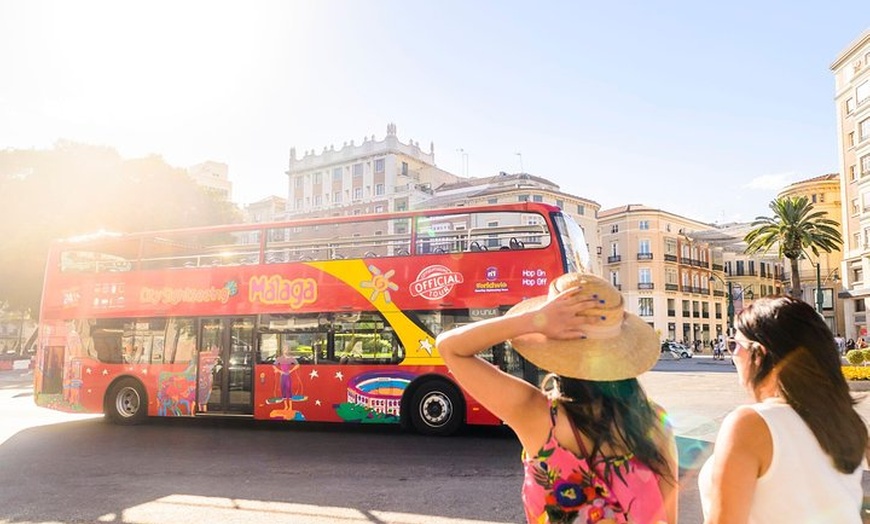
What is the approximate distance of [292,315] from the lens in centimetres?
1149

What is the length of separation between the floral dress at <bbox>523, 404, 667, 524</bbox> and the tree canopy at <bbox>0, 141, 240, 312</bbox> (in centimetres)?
3370

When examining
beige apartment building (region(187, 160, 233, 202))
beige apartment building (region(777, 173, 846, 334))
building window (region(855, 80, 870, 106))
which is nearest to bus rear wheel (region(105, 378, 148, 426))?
building window (region(855, 80, 870, 106))

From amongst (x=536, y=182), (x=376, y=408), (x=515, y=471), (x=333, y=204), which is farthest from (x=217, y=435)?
(x=333, y=204)

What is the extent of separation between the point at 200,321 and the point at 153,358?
4.54 ft

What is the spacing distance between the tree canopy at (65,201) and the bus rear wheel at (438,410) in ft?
86.8

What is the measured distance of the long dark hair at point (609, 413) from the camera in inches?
77.9

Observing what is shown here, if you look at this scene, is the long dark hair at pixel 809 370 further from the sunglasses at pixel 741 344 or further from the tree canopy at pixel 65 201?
the tree canopy at pixel 65 201

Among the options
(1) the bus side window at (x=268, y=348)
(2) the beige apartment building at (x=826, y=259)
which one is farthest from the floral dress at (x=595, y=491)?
(2) the beige apartment building at (x=826, y=259)

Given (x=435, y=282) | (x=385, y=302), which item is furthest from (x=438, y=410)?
(x=435, y=282)

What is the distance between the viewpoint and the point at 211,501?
6.78 metres

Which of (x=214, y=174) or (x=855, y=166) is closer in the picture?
(x=855, y=166)

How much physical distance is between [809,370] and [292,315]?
33.8 ft

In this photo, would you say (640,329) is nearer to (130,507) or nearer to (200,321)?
(130,507)

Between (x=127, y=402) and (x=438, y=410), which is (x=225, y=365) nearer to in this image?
(x=127, y=402)
